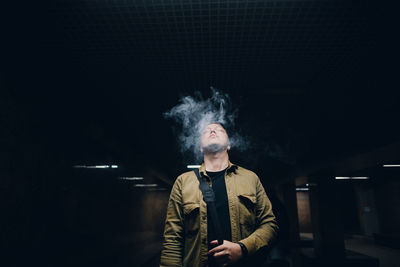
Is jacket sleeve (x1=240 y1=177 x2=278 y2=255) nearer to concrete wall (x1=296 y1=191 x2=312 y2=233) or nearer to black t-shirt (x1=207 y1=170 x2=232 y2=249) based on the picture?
black t-shirt (x1=207 y1=170 x2=232 y2=249)

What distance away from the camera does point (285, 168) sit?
11.4 metres

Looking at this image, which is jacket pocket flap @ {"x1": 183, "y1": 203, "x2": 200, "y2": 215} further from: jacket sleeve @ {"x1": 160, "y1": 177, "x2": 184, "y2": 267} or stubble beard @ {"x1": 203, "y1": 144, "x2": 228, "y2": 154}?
stubble beard @ {"x1": 203, "y1": 144, "x2": 228, "y2": 154}

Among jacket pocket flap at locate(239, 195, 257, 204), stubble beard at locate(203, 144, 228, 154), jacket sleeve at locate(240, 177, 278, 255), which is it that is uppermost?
stubble beard at locate(203, 144, 228, 154)

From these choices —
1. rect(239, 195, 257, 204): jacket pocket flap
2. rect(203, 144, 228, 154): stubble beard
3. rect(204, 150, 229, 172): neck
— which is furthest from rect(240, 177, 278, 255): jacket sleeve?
rect(203, 144, 228, 154): stubble beard

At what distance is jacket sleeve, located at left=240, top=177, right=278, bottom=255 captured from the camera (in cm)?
205

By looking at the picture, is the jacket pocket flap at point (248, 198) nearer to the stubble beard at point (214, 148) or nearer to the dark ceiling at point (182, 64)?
the stubble beard at point (214, 148)

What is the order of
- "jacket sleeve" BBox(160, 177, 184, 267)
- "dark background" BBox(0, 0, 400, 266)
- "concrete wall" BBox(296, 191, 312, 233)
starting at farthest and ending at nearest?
"concrete wall" BBox(296, 191, 312, 233) < "dark background" BBox(0, 0, 400, 266) < "jacket sleeve" BBox(160, 177, 184, 267)

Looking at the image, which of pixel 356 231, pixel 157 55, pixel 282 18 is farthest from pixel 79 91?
pixel 356 231

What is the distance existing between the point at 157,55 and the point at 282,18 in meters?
1.52

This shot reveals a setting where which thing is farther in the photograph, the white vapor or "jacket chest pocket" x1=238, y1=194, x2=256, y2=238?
the white vapor

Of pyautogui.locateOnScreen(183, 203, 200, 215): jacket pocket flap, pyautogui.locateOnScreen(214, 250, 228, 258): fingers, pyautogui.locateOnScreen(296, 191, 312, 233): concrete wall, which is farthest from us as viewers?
pyautogui.locateOnScreen(296, 191, 312, 233): concrete wall

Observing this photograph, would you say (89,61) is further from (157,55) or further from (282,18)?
(282,18)

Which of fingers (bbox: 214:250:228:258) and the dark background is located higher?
the dark background

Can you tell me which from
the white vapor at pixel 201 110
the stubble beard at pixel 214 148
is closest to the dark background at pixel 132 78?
the white vapor at pixel 201 110
